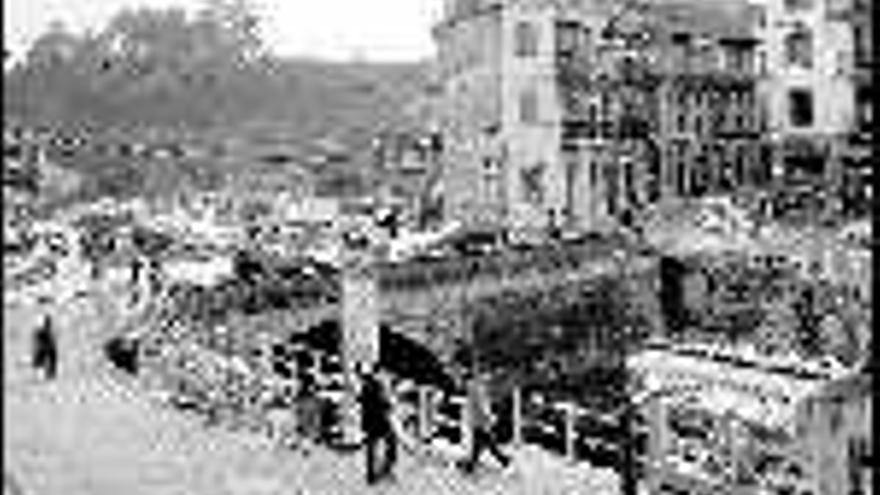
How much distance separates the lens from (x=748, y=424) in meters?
18.1

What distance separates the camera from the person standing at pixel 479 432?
18.7m

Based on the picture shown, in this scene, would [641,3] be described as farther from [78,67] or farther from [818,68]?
[78,67]

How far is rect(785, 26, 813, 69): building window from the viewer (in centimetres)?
5688

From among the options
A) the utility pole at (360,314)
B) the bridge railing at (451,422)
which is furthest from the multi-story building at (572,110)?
the bridge railing at (451,422)

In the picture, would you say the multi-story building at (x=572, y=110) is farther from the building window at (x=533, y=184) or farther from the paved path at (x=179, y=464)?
the paved path at (x=179, y=464)

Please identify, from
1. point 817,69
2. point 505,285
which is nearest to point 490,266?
point 505,285

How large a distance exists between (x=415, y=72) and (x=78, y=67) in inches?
1466

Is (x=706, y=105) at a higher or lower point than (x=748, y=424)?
higher

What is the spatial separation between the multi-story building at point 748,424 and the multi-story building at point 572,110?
119ft

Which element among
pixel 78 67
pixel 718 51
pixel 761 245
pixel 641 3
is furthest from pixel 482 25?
pixel 78 67

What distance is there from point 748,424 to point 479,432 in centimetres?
319

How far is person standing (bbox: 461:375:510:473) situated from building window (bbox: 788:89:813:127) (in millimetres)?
41761

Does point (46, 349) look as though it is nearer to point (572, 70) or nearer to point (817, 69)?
point (572, 70)

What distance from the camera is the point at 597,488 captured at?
60.5 ft
